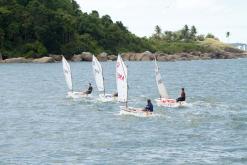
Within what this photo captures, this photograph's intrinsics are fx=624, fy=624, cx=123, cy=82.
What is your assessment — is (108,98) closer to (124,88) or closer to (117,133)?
(124,88)

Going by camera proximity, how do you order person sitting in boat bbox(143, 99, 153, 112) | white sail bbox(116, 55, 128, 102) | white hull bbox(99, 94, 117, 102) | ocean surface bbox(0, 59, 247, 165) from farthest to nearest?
white hull bbox(99, 94, 117, 102)
white sail bbox(116, 55, 128, 102)
person sitting in boat bbox(143, 99, 153, 112)
ocean surface bbox(0, 59, 247, 165)

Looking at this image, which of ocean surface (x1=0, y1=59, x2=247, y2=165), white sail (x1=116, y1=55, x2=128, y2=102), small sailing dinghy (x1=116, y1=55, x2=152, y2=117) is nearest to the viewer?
ocean surface (x1=0, y1=59, x2=247, y2=165)

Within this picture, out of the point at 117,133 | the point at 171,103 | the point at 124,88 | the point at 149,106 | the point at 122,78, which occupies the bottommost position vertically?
the point at 117,133

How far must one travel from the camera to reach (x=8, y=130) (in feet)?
182

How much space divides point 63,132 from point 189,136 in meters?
11.0

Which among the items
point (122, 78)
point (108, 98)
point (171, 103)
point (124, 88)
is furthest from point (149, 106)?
point (108, 98)

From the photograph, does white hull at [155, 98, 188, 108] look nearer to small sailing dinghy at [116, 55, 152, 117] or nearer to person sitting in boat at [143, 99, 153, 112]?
small sailing dinghy at [116, 55, 152, 117]

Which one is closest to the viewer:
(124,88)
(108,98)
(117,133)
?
(117,133)

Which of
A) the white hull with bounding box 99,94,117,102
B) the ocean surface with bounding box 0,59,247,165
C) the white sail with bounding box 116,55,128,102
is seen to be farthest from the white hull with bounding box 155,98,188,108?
the white hull with bounding box 99,94,117,102

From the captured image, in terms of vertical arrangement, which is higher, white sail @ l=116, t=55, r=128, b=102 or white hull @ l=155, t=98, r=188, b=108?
white sail @ l=116, t=55, r=128, b=102

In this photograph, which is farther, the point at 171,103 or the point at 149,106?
the point at 171,103

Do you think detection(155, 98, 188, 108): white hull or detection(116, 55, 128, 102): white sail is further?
detection(155, 98, 188, 108): white hull

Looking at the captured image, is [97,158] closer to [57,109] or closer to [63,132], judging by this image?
[63,132]

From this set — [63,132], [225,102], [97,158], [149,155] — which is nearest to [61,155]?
[97,158]
